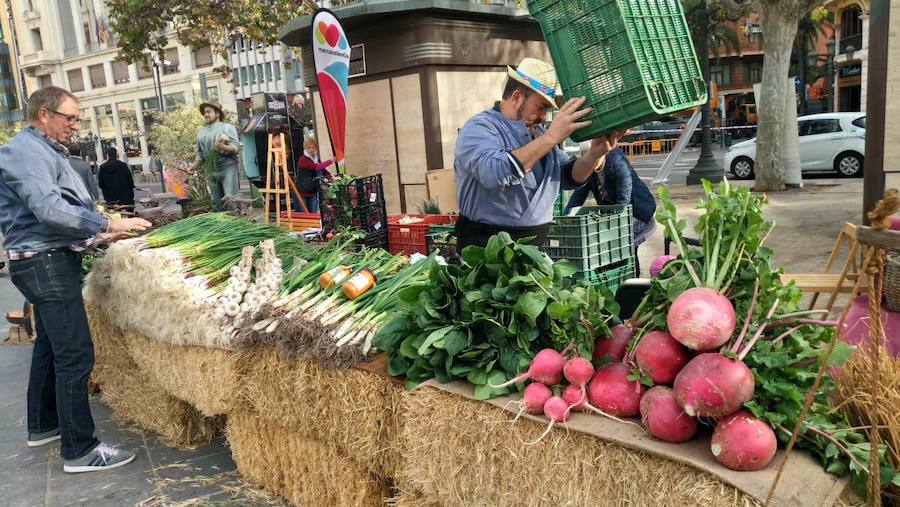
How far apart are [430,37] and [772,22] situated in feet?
27.6

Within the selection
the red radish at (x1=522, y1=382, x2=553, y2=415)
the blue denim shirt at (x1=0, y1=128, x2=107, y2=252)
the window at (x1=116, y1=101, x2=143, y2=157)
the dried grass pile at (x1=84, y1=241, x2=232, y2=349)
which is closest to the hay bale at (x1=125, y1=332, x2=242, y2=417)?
the dried grass pile at (x1=84, y1=241, x2=232, y2=349)

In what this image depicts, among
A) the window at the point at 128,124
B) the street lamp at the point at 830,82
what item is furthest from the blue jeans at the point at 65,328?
the window at the point at 128,124

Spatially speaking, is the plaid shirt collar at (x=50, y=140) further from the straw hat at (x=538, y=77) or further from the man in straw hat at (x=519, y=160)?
the straw hat at (x=538, y=77)

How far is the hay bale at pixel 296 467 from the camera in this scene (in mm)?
3119

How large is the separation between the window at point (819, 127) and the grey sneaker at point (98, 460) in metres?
17.4

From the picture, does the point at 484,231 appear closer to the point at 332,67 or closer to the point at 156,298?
the point at 156,298

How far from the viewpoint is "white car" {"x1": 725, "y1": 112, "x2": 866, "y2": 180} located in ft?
51.8

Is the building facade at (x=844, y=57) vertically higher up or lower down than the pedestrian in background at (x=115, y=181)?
higher up

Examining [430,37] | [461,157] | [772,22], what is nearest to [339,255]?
[461,157]

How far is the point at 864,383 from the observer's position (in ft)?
6.18

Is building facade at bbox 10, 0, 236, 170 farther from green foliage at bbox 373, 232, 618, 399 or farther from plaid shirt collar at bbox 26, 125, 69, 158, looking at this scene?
green foliage at bbox 373, 232, 618, 399

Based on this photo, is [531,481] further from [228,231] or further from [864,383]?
[228,231]

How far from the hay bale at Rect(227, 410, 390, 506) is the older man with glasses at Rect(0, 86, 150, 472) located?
3.40 ft

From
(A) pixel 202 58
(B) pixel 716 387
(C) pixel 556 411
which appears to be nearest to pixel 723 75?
(A) pixel 202 58
